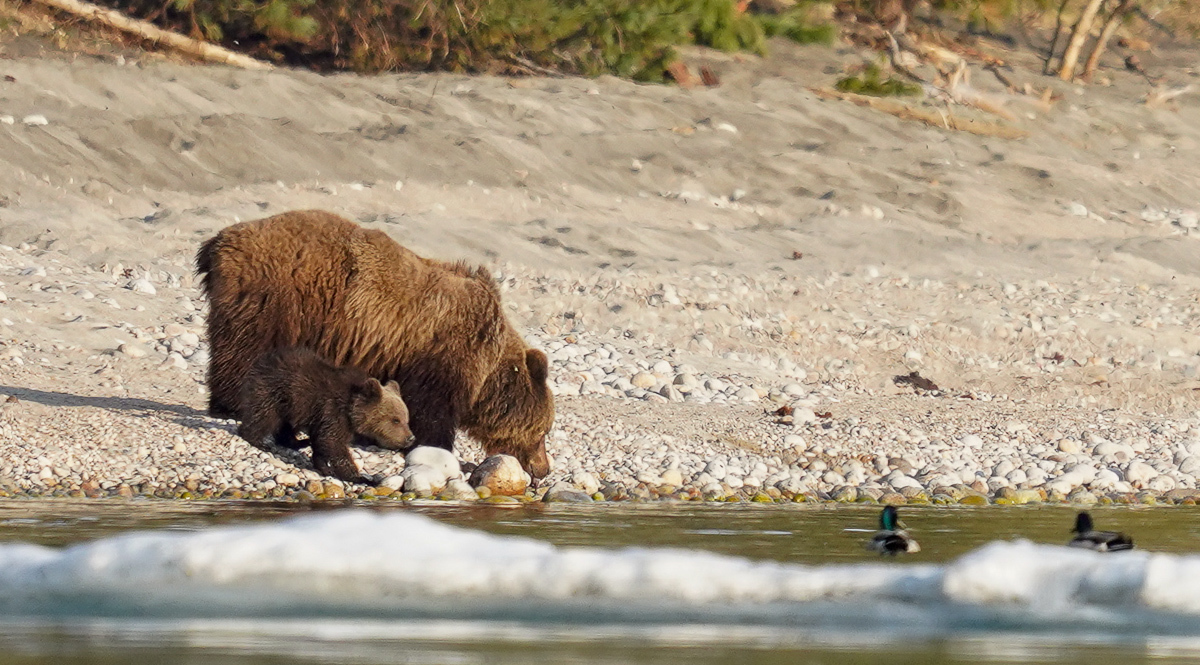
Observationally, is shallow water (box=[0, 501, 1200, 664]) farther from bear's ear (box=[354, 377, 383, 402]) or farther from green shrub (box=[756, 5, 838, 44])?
green shrub (box=[756, 5, 838, 44])

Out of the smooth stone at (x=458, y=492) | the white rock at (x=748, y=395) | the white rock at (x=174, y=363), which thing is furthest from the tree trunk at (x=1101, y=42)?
the smooth stone at (x=458, y=492)

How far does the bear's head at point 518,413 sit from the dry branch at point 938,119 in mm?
17074

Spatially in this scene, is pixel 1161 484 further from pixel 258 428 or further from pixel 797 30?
pixel 797 30

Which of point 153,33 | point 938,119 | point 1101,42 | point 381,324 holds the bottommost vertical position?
point 381,324

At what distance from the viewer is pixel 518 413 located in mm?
10688

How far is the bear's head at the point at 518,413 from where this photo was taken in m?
10.7

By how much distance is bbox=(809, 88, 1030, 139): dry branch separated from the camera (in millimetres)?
27062

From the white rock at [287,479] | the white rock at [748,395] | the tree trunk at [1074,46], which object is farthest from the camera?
the tree trunk at [1074,46]

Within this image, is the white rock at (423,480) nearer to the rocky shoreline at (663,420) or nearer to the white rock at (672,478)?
the rocky shoreline at (663,420)

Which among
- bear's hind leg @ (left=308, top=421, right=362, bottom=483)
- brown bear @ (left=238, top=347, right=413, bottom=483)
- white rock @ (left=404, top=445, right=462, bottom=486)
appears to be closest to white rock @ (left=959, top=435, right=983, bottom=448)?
white rock @ (left=404, top=445, right=462, bottom=486)

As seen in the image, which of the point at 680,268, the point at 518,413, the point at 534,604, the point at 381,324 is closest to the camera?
the point at 534,604

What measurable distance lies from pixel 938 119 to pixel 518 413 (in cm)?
1749

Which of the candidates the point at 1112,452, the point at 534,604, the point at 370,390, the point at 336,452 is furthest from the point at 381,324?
the point at 534,604

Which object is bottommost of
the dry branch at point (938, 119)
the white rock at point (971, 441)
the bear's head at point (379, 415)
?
the white rock at point (971, 441)
